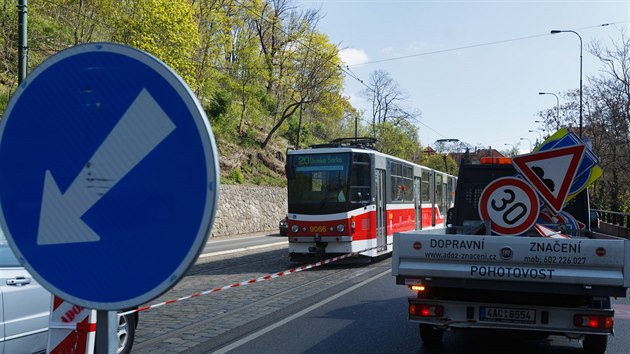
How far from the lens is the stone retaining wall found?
36.3 meters

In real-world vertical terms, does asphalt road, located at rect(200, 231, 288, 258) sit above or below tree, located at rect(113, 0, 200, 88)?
below

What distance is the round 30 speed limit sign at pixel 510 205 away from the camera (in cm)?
718

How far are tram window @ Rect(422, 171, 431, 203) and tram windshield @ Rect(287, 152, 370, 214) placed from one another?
8.54 metres

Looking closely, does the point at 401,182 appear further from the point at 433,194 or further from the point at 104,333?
the point at 104,333

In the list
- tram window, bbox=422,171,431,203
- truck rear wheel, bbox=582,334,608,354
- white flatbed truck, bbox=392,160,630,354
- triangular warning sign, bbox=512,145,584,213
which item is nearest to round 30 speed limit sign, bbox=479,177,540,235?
triangular warning sign, bbox=512,145,584,213

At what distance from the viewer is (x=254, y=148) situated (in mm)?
48062

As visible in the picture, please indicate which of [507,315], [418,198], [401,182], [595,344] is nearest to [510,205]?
[507,315]

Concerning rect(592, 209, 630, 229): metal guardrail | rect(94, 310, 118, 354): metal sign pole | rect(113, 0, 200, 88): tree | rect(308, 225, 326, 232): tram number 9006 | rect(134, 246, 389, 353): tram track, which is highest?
rect(113, 0, 200, 88): tree

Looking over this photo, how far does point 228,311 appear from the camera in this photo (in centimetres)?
1008

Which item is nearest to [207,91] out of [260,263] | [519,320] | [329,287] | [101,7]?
[101,7]

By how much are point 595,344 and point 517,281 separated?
1451mm

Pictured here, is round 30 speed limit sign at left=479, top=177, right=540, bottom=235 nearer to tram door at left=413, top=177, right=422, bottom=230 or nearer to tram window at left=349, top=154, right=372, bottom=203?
tram window at left=349, top=154, right=372, bottom=203

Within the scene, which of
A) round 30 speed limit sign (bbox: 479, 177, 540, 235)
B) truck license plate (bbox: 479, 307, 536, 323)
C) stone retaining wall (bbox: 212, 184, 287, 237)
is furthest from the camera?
stone retaining wall (bbox: 212, 184, 287, 237)

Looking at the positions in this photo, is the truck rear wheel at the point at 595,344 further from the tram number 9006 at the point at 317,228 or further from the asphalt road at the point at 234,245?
the asphalt road at the point at 234,245
